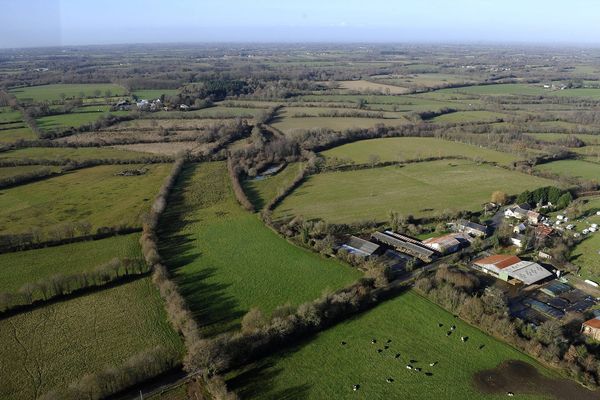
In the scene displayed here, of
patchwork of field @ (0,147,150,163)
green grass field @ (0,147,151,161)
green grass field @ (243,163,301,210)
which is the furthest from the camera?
green grass field @ (0,147,151,161)

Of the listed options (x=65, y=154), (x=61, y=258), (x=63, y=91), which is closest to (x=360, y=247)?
(x=61, y=258)

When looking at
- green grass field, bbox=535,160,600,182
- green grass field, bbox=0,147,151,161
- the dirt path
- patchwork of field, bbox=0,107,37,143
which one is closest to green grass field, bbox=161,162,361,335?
the dirt path

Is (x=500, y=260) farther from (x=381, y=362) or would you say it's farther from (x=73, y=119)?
(x=73, y=119)

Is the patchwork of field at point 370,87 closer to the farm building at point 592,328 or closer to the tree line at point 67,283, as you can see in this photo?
the tree line at point 67,283

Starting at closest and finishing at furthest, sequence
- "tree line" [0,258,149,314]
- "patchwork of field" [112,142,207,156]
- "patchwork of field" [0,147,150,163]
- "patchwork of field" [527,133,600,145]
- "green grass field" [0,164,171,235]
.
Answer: "tree line" [0,258,149,314] < "green grass field" [0,164,171,235] < "patchwork of field" [0,147,150,163] < "patchwork of field" [112,142,207,156] < "patchwork of field" [527,133,600,145]

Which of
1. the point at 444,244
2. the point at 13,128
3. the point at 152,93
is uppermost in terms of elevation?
the point at 152,93

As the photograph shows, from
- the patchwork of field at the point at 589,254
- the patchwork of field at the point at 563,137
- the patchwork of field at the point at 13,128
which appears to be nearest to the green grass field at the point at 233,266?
the patchwork of field at the point at 589,254

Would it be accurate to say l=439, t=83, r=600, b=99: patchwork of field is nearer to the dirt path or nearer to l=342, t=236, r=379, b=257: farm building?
l=342, t=236, r=379, b=257: farm building
